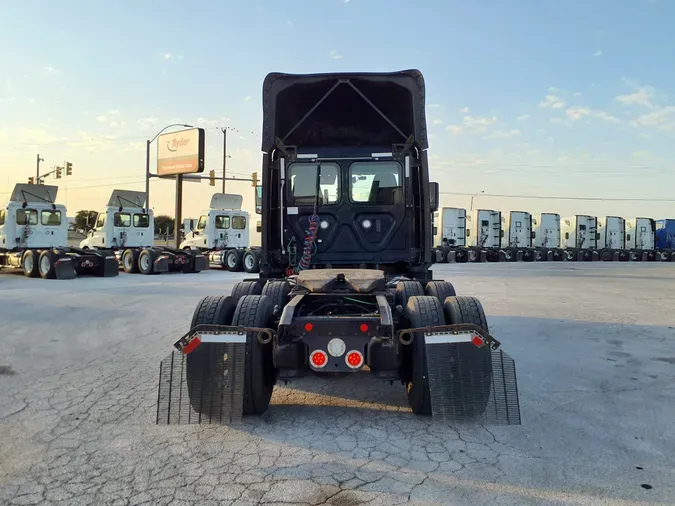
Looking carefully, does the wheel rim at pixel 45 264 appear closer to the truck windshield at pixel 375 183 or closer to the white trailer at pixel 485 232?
the truck windshield at pixel 375 183

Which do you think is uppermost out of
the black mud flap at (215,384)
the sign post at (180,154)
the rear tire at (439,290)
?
the sign post at (180,154)

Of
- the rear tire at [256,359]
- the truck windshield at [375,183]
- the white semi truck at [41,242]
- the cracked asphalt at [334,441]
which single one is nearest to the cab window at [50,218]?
the white semi truck at [41,242]

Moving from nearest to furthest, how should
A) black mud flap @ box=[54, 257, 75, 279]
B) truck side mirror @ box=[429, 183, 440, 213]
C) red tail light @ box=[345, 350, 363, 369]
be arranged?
red tail light @ box=[345, 350, 363, 369]
truck side mirror @ box=[429, 183, 440, 213]
black mud flap @ box=[54, 257, 75, 279]

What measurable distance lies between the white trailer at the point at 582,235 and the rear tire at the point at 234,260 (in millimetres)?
27737

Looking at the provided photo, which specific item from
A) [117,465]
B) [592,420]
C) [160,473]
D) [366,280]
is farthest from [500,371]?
[117,465]

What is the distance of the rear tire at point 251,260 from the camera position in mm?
23344

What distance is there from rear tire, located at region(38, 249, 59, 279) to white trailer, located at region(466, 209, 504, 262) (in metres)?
25.8

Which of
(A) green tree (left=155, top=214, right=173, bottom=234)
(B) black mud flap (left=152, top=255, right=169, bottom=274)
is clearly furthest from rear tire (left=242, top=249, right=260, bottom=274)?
(A) green tree (left=155, top=214, right=173, bottom=234)

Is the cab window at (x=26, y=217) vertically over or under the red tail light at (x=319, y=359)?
over

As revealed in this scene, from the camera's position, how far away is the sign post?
1470 inches

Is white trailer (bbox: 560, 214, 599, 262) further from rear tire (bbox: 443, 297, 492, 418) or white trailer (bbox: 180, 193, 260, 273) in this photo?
rear tire (bbox: 443, 297, 492, 418)

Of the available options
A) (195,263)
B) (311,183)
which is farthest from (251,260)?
(311,183)

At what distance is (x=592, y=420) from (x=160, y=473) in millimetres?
3645

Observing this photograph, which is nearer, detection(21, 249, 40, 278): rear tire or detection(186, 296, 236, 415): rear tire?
detection(186, 296, 236, 415): rear tire
